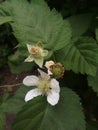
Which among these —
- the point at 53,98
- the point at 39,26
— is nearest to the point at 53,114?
the point at 53,98

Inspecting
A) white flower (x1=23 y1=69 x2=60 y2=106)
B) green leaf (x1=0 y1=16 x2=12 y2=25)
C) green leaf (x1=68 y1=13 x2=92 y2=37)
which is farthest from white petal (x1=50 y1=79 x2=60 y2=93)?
green leaf (x1=68 y1=13 x2=92 y2=37)

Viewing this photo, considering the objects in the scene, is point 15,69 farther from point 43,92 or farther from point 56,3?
point 56,3

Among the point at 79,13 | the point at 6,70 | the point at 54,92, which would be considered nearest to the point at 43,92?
the point at 54,92

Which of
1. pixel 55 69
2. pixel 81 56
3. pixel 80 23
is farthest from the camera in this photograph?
pixel 80 23

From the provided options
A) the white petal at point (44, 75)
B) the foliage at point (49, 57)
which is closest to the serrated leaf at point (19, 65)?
the foliage at point (49, 57)

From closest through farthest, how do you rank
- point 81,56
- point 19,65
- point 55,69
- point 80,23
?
point 55,69 → point 81,56 → point 19,65 → point 80,23

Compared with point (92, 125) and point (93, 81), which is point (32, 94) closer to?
point (93, 81)
